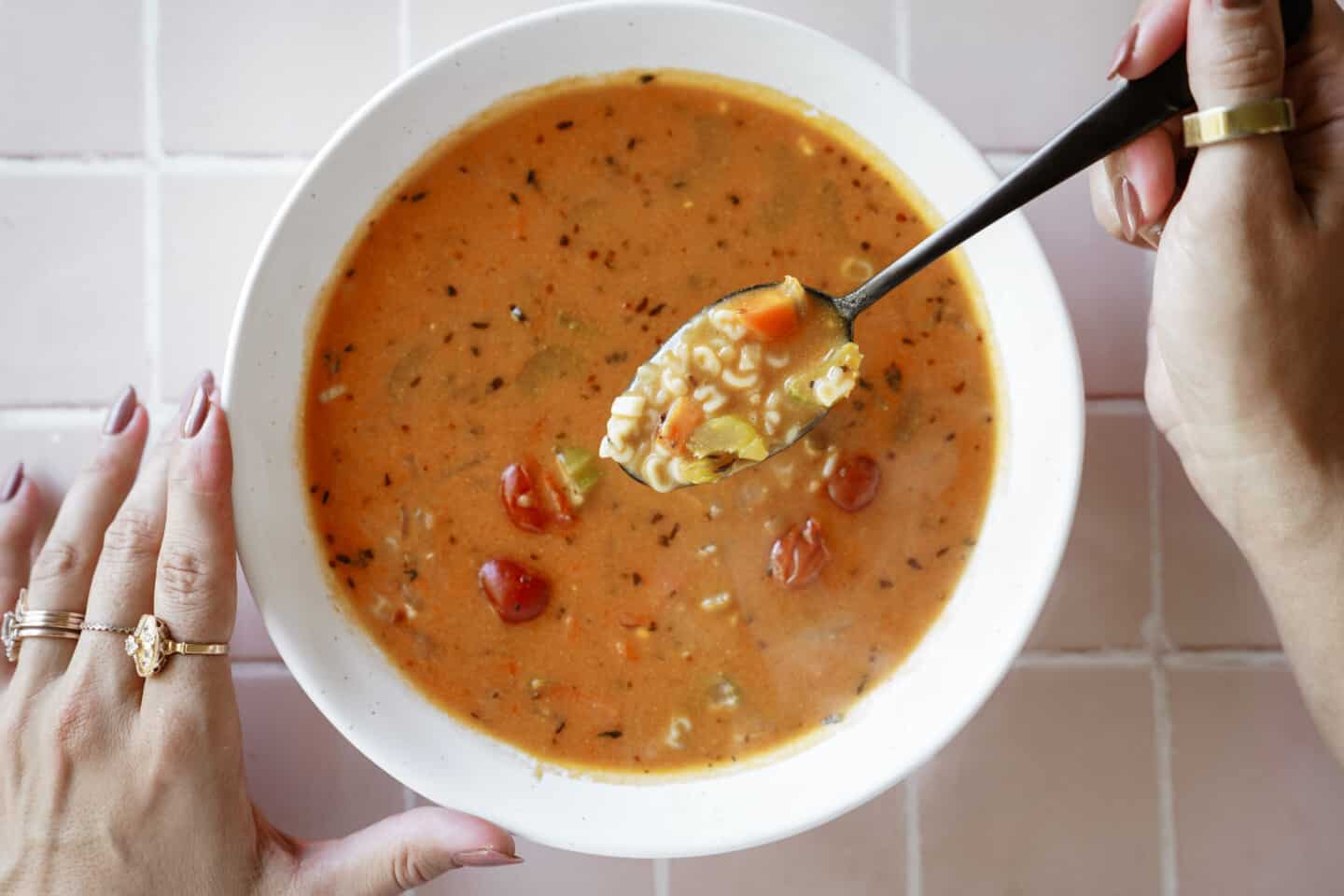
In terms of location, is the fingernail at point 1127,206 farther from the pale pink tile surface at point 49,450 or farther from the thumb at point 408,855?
the pale pink tile surface at point 49,450

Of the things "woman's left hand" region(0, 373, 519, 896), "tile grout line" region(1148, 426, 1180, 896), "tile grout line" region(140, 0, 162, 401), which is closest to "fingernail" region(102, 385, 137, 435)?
"tile grout line" region(140, 0, 162, 401)

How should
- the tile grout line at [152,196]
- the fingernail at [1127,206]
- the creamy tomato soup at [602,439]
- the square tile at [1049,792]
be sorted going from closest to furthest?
the fingernail at [1127,206] < the creamy tomato soup at [602,439] < the tile grout line at [152,196] < the square tile at [1049,792]

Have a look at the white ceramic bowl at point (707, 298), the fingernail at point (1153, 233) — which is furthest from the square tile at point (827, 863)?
the fingernail at point (1153, 233)

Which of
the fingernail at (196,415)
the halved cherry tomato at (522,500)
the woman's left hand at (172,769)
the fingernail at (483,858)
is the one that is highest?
the fingernail at (196,415)

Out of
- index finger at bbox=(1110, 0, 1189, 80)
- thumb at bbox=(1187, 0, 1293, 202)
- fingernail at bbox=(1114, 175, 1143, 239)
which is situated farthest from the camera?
fingernail at bbox=(1114, 175, 1143, 239)

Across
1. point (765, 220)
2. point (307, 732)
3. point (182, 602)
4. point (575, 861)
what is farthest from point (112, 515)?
point (765, 220)

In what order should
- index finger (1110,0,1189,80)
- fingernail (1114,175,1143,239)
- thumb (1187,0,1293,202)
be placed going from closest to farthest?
thumb (1187,0,1293,202) → index finger (1110,0,1189,80) → fingernail (1114,175,1143,239)

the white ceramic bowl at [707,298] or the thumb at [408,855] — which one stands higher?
the white ceramic bowl at [707,298]

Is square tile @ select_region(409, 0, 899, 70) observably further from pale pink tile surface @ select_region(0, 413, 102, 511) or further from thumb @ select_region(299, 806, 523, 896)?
thumb @ select_region(299, 806, 523, 896)
